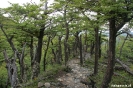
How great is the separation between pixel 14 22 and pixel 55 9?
11.8ft

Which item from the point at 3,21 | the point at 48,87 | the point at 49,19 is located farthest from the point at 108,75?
the point at 3,21

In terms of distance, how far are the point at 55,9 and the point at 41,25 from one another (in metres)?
1.85

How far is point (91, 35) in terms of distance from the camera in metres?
25.2

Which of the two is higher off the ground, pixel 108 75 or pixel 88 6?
pixel 88 6

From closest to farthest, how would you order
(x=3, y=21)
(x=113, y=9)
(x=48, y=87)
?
(x=113, y=9) < (x=48, y=87) < (x=3, y=21)

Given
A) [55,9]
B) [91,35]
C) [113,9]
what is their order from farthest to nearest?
[91,35] < [55,9] < [113,9]

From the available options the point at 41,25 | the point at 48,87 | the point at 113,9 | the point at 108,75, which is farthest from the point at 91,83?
the point at 113,9

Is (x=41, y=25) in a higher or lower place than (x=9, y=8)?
lower

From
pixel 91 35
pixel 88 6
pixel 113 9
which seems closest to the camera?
pixel 113 9

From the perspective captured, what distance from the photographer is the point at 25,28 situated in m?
13.2

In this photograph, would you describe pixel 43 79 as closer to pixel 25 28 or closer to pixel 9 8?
pixel 25 28

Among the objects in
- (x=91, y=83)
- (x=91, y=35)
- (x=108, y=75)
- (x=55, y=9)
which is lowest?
(x=91, y=83)

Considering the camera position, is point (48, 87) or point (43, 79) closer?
point (48, 87)

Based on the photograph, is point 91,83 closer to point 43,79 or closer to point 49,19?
point 43,79
